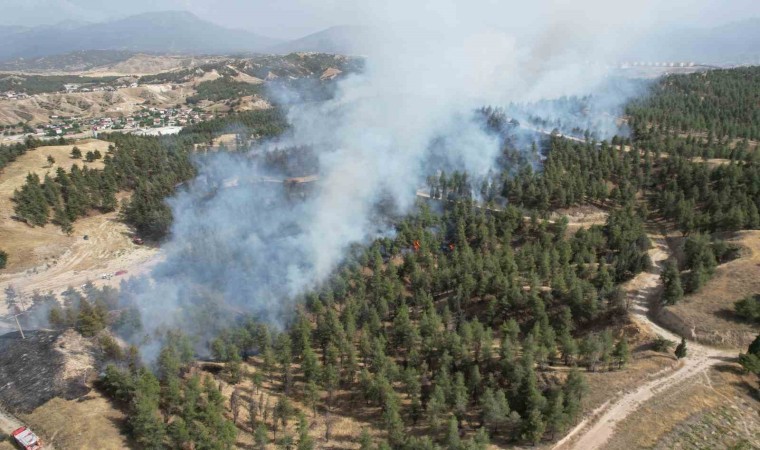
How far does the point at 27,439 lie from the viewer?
79.7 ft

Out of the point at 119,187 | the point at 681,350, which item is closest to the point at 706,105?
the point at 681,350

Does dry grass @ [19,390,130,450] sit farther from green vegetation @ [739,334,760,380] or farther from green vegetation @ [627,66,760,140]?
green vegetation @ [627,66,760,140]

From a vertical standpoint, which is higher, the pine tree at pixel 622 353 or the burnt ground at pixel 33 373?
the pine tree at pixel 622 353

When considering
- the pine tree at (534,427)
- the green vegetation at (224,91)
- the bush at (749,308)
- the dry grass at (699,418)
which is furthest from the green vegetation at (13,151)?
the green vegetation at (224,91)

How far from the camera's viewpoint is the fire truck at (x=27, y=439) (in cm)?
2402

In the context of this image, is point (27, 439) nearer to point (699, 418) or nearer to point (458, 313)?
point (458, 313)

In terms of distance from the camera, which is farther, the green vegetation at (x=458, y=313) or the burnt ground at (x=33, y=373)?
the burnt ground at (x=33, y=373)

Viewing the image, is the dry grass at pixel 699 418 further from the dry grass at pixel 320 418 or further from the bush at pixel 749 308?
the dry grass at pixel 320 418

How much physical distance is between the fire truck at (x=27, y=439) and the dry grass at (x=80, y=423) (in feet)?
1.88

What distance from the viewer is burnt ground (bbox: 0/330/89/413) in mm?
27703

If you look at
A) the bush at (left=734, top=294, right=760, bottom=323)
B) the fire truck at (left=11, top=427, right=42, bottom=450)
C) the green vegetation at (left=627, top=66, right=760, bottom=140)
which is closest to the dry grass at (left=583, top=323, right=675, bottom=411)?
the bush at (left=734, top=294, right=760, bottom=323)

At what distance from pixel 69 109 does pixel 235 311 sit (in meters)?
172

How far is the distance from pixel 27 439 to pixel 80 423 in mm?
2393

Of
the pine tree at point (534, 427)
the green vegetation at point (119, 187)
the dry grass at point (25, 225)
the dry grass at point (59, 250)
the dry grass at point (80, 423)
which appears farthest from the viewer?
the green vegetation at point (119, 187)
